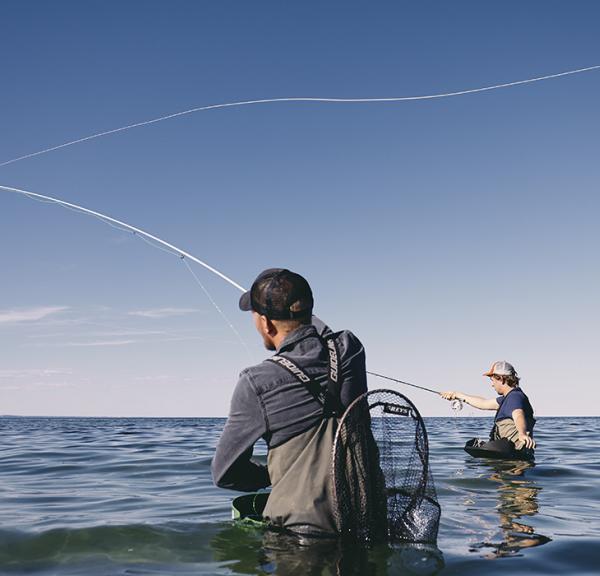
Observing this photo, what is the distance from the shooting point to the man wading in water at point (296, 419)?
174 inches

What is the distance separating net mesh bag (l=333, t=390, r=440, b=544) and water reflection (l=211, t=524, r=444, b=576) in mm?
112

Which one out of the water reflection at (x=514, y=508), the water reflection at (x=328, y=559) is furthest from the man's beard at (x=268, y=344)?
Result: the water reflection at (x=514, y=508)

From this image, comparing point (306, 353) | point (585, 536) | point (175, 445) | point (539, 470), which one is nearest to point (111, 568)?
point (306, 353)

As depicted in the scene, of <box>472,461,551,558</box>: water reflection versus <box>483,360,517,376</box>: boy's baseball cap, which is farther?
<box>483,360,517,376</box>: boy's baseball cap

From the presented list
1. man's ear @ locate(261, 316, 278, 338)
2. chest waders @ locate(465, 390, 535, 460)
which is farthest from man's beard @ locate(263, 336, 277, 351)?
chest waders @ locate(465, 390, 535, 460)

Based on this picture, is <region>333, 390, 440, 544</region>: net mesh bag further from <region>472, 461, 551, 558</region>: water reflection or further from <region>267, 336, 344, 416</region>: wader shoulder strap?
<region>472, 461, 551, 558</region>: water reflection

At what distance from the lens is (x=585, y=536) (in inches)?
251

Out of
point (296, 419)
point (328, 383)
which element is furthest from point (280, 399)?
point (328, 383)

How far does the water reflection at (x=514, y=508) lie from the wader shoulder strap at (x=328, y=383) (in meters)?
2.20

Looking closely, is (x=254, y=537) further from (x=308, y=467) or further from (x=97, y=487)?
(x=97, y=487)

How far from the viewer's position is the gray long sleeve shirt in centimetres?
442

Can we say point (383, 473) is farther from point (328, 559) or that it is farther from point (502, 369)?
point (502, 369)

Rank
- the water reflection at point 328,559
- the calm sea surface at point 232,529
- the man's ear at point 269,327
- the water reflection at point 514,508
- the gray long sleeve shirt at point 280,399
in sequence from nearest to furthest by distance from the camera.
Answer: the gray long sleeve shirt at point 280,399
the water reflection at point 328,559
the man's ear at point 269,327
the calm sea surface at point 232,529
the water reflection at point 514,508

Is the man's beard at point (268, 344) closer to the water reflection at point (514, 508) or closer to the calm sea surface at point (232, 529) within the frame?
the calm sea surface at point (232, 529)
